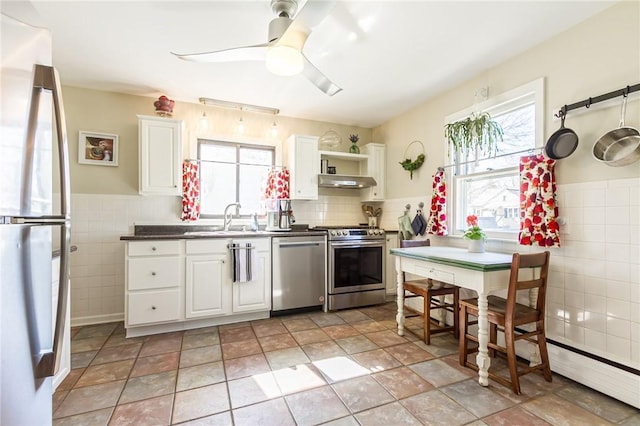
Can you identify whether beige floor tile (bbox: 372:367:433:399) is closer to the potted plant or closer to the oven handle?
the potted plant

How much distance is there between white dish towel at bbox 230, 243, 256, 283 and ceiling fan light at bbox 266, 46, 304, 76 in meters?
1.76

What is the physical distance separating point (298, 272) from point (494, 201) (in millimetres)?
2118

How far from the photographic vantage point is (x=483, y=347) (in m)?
1.93

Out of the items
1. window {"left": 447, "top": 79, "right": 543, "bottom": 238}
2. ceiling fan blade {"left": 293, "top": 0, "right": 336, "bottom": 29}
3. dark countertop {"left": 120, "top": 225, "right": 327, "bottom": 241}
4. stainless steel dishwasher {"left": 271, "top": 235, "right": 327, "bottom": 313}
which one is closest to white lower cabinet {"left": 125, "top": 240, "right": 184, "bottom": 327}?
dark countertop {"left": 120, "top": 225, "right": 327, "bottom": 241}

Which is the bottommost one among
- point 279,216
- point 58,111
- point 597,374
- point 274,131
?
point 597,374

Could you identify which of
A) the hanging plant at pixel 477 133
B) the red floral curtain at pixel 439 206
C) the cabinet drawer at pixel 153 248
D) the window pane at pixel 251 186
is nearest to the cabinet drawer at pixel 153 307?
the cabinet drawer at pixel 153 248

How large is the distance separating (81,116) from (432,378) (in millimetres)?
4101

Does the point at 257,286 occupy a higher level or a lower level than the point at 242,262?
lower

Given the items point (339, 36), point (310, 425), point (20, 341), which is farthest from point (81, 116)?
point (310, 425)

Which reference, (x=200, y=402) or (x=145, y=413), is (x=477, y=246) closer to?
(x=200, y=402)

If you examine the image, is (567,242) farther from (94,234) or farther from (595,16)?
(94,234)

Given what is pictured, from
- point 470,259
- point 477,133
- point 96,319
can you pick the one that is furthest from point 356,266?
point 96,319

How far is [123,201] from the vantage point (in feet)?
10.4

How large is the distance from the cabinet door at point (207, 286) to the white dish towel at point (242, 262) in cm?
10
